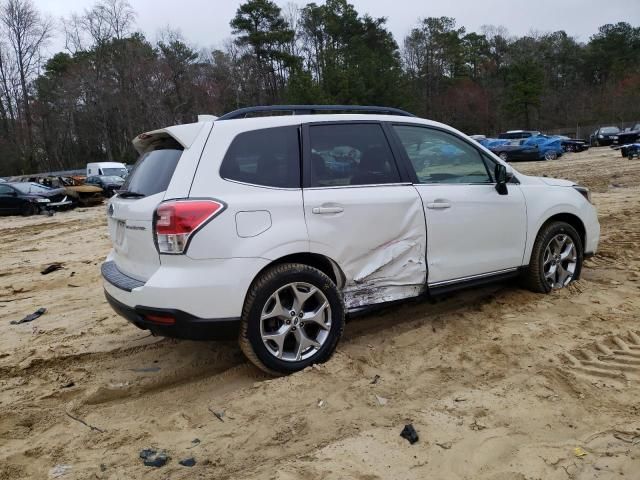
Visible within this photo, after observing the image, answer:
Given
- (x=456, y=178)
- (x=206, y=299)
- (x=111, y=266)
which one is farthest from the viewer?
(x=456, y=178)

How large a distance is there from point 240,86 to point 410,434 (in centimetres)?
5837

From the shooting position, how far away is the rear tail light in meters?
3.26

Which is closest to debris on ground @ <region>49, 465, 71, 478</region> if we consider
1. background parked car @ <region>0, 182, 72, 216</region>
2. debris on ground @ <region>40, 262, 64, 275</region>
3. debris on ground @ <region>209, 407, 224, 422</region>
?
debris on ground @ <region>209, 407, 224, 422</region>

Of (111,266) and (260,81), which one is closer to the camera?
(111,266)

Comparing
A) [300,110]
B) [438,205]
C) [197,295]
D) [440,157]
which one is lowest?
[197,295]

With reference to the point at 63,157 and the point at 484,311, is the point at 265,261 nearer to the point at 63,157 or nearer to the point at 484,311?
the point at 484,311

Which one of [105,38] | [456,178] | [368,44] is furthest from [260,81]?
[456,178]

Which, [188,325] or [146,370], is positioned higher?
[188,325]

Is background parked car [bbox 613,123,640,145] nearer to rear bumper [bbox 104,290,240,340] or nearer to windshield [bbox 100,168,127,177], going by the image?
windshield [bbox 100,168,127,177]

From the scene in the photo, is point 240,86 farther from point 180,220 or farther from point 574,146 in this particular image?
point 180,220

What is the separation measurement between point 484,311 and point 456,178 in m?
1.22

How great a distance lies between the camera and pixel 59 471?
9.27ft

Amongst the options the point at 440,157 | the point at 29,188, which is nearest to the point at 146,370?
the point at 440,157

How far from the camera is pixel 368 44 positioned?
57844mm
